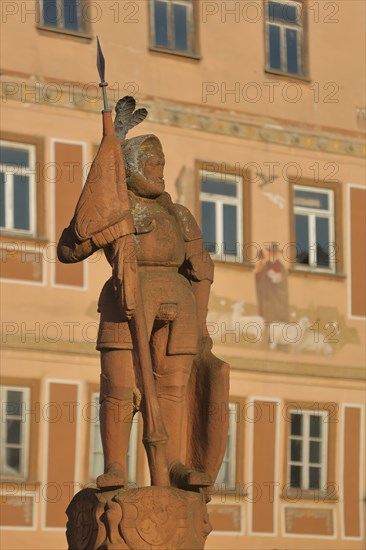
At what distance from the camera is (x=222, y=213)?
31.3 metres

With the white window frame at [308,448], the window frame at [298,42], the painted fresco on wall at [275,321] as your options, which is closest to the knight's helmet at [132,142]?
the painted fresco on wall at [275,321]

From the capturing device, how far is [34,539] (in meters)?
28.1

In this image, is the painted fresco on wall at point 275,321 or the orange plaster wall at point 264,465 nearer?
the orange plaster wall at point 264,465

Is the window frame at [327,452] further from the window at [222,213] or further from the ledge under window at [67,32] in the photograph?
the ledge under window at [67,32]

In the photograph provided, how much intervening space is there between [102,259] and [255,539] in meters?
4.41

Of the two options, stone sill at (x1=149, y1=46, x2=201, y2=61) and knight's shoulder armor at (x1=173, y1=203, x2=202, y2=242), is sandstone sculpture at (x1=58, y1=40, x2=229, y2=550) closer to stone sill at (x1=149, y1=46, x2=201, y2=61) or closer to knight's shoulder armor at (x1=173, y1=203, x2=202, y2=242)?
knight's shoulder armor at (x1=173, y1=203, x2=202, y2=242)

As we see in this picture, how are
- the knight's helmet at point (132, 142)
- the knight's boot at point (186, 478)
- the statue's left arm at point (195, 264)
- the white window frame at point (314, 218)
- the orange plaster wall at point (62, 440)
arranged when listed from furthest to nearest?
1. the white window frame at point (314, 218)
2. the orange plaster wall at point (62, 440)
3. the statue's left arm at point (195, 264)
4. the knight's helmet at point (132, 142)
5. the knight's boot at point (186, 478)

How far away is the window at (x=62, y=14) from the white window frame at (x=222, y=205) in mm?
2751

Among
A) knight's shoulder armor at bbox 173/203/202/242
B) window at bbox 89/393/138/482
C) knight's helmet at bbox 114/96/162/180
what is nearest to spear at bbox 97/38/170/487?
knight's helmet at bbox 114/96/162/180

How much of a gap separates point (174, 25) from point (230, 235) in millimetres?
3031

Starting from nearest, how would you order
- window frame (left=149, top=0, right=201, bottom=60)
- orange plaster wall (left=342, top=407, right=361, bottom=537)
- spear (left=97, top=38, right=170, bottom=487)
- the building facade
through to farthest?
spear (left=97, top=38, right=170, bottom=487)
the building facade
window frame (left=149, top=0, right=201, bottom=60)
orange plaster wall (left=342, top=407, right=361, bottom=537)

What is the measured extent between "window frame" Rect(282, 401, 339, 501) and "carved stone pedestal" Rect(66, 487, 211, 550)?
16550 millimetres

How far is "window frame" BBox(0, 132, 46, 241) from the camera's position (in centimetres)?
2909

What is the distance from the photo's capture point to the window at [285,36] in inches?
1272
